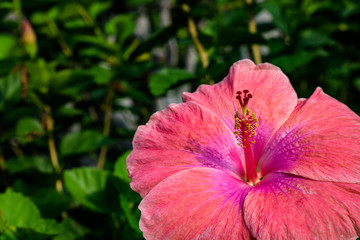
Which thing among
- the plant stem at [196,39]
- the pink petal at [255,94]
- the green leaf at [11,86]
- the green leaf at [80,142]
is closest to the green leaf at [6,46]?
the green leaf at [11,86]

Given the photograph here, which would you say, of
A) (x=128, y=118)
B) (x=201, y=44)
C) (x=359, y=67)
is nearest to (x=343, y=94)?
(x=359, y=67)

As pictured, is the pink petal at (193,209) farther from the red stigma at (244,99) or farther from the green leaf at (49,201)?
the green leaf at (49,201)

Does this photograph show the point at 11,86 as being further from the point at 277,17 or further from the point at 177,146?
the point at 277,17

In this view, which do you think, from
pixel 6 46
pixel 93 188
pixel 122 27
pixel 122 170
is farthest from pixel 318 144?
pixel 6 46

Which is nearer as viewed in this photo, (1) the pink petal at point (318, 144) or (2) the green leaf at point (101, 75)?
(1) the pink petal at point (318, 144)

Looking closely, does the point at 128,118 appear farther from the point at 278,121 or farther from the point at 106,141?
the point at 278,121

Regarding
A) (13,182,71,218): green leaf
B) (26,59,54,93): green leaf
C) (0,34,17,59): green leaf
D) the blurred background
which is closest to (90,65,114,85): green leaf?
the blurred background
